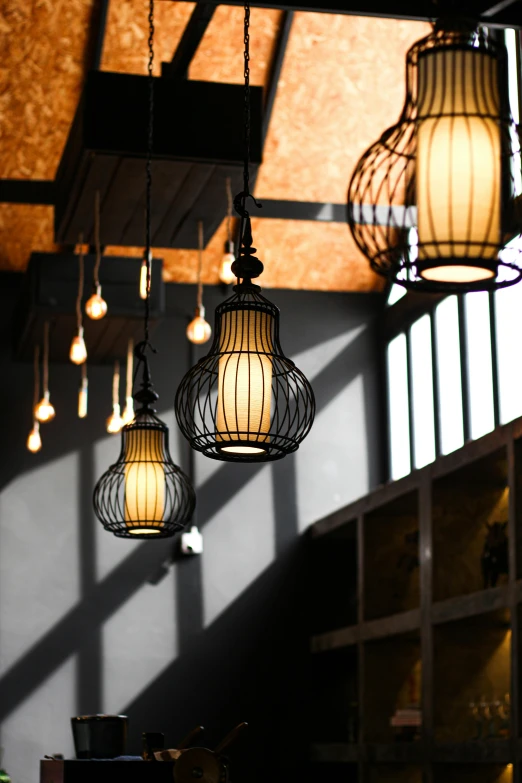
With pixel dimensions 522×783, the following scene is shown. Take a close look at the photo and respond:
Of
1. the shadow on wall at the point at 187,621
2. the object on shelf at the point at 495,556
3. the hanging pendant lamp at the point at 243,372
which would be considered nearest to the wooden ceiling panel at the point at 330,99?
→ the shadow on wall at the point at 187,621

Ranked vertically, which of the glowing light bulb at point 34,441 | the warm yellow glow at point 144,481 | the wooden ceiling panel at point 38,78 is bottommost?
the warm yellow glow at point 144,481

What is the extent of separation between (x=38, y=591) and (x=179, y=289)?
8.21 feet

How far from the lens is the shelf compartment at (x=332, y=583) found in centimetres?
898

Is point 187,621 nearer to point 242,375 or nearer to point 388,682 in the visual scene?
point 388,682

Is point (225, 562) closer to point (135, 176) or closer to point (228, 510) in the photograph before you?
point (228, 510)

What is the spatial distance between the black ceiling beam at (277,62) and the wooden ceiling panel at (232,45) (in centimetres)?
4

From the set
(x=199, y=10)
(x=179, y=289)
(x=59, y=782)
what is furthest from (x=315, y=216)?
(x=59, y=782)

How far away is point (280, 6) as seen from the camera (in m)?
3.72

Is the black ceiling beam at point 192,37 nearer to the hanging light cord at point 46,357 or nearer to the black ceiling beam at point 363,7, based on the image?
the black ceiling beam at point 363,7

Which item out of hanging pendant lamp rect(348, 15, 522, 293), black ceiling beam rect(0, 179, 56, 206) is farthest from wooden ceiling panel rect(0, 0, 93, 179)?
hanging pendant lamp rect(348, 15, 522, 293)

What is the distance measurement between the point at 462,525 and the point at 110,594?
2944 millimetres

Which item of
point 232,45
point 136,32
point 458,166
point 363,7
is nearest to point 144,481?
point 363,7

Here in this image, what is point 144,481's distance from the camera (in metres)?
3.38

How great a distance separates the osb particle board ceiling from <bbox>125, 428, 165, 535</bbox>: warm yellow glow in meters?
4.84
